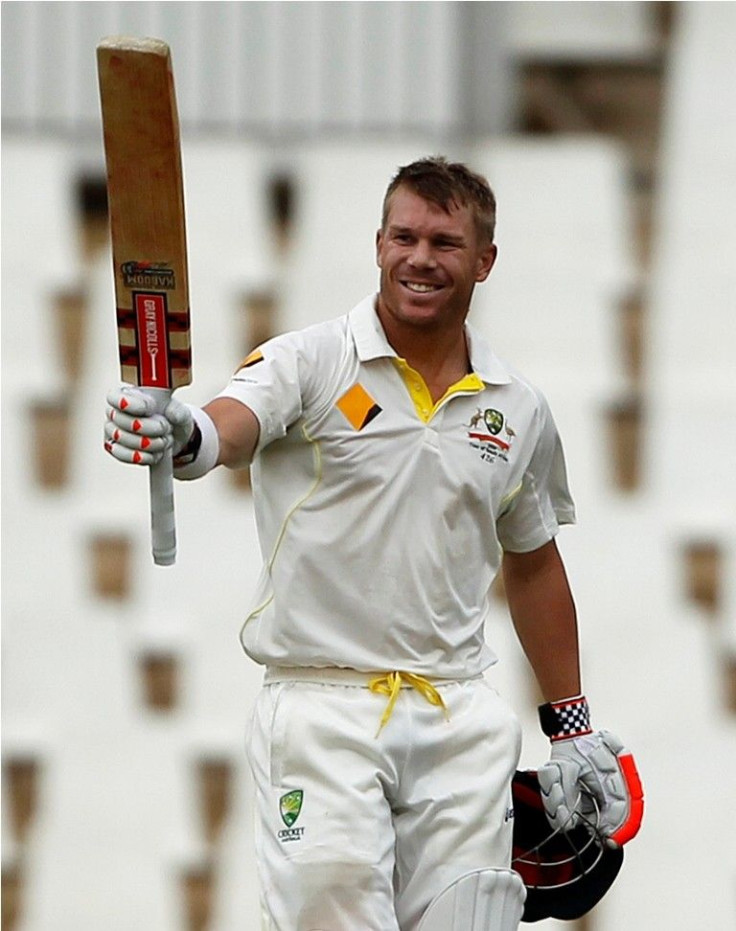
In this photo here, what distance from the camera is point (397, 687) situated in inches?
121

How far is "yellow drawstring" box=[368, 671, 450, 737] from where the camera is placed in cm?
307

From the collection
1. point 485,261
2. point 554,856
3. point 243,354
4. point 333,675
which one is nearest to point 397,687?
point 333,675

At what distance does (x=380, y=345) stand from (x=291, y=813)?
65 cm

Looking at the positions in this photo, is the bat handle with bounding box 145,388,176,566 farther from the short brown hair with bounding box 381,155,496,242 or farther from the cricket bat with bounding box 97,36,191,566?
the short brown hair with bounding box 381,155,496,242

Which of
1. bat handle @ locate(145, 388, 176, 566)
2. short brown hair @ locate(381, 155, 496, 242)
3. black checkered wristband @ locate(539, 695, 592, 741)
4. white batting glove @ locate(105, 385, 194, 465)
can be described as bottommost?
black checkered wristband @ locate(539, 695, 592, 741)

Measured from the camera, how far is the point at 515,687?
5.70m

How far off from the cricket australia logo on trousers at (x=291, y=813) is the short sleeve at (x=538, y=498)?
1.74 feet

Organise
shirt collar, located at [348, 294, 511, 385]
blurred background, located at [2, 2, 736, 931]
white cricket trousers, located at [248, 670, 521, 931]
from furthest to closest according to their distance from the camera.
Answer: blurred background, located at [2, 2, 736, 931] → shirt collar, located at [348, 294, 511, 385] → white cricket trousers, located at [248, 670, 521, 931]

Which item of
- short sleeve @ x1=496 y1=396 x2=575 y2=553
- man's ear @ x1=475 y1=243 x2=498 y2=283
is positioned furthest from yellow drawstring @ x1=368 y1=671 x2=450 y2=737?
man's ear @ x1=475 y1=243 x2=498 y2=283

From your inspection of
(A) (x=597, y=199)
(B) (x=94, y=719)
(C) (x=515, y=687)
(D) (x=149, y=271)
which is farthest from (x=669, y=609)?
(D) (x=149, y=271)

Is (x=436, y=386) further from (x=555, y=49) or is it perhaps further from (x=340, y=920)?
(x=555, y=49)

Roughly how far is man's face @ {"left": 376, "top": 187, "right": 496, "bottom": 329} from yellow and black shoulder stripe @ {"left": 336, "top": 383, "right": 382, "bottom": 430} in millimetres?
121

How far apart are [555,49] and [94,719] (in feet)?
7.24

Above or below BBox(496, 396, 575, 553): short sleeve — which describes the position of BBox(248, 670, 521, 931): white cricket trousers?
below
